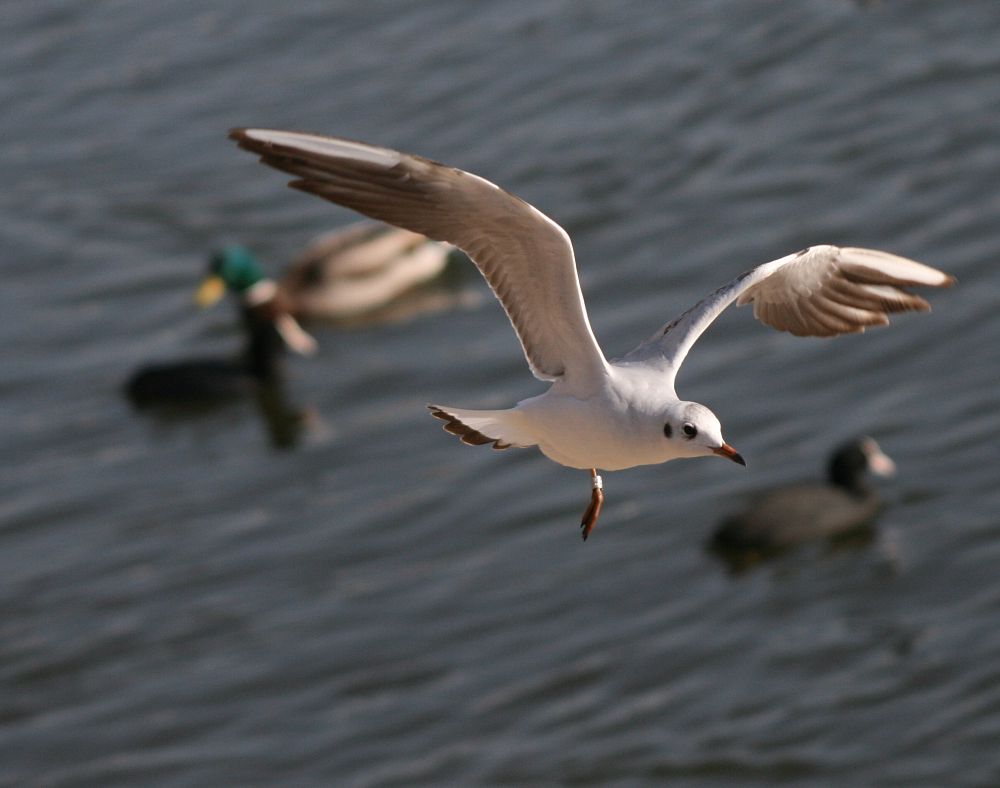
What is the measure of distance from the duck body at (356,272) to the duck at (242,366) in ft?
1.00

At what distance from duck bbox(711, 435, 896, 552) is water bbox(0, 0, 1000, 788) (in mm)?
233

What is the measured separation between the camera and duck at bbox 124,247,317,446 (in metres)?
17.2

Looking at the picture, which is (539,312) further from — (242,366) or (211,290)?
(211,290)

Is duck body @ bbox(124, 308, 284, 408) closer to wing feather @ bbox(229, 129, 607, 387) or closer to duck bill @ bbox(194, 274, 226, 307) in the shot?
duck bill @ bbox(194, 274, 226, 307)

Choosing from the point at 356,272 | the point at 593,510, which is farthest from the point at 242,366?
the point at 593,510

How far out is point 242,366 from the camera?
1805cm

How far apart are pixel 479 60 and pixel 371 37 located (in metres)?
1.78

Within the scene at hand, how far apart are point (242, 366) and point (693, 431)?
12.7 metres

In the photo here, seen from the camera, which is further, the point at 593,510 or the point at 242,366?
the point at 242,366

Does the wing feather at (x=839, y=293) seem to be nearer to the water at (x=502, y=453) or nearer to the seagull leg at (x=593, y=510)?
the seagull leg at (x=593, y=510)

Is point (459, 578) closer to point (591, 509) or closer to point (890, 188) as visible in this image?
point (890, 188)

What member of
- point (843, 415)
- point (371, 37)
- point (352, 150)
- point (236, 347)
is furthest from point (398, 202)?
point (371, 37)

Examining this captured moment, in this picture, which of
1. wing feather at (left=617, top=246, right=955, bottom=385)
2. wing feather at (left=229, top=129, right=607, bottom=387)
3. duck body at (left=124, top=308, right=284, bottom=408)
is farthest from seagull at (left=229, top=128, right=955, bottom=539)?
duck body at (left=124, top=308, right=284, bottom=408)

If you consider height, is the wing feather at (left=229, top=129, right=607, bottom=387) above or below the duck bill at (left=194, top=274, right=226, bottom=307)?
above
